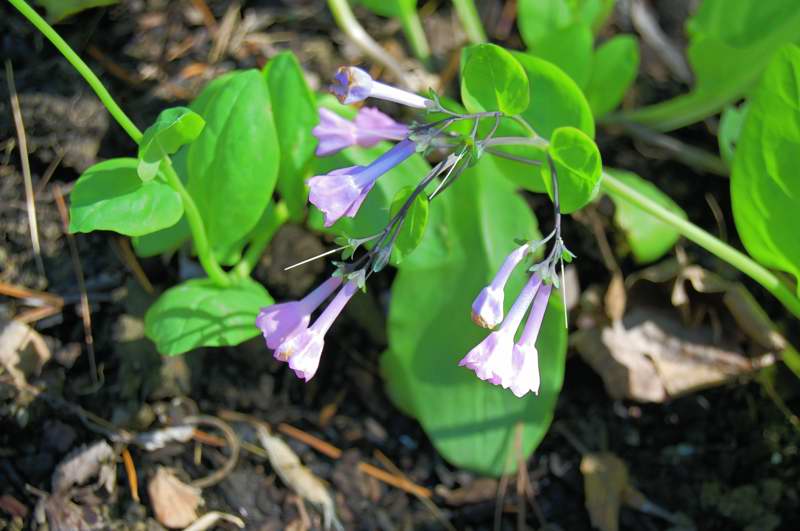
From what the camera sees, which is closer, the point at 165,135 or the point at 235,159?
the point at 165,135

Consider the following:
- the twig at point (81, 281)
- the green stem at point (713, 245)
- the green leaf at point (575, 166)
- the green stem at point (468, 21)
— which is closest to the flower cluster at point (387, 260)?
the green leaf at point (575, 166)

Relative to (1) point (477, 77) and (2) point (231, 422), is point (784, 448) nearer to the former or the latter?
(1) point (477, 77)

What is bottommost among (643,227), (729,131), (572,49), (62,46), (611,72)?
(643,227)

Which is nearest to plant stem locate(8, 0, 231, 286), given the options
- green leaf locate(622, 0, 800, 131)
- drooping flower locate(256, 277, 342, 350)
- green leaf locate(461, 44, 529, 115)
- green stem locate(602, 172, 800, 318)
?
drooping flower locate(256, 277, 342, 350)

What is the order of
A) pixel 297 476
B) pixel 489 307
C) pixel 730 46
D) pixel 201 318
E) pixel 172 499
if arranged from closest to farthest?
pixel 489 307, pixel 201 318, pixel 172 499, pixel 297 476, pixel 730 46

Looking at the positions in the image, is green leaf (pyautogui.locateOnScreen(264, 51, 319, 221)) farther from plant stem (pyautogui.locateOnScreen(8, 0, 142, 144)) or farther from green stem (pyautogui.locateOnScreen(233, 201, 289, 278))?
plant stem (pyautogui.locateOnScreen(8, 0, 142, 144))

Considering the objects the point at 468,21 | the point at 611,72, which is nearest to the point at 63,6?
the point at 468,21

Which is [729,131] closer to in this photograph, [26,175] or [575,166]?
[575,166]
